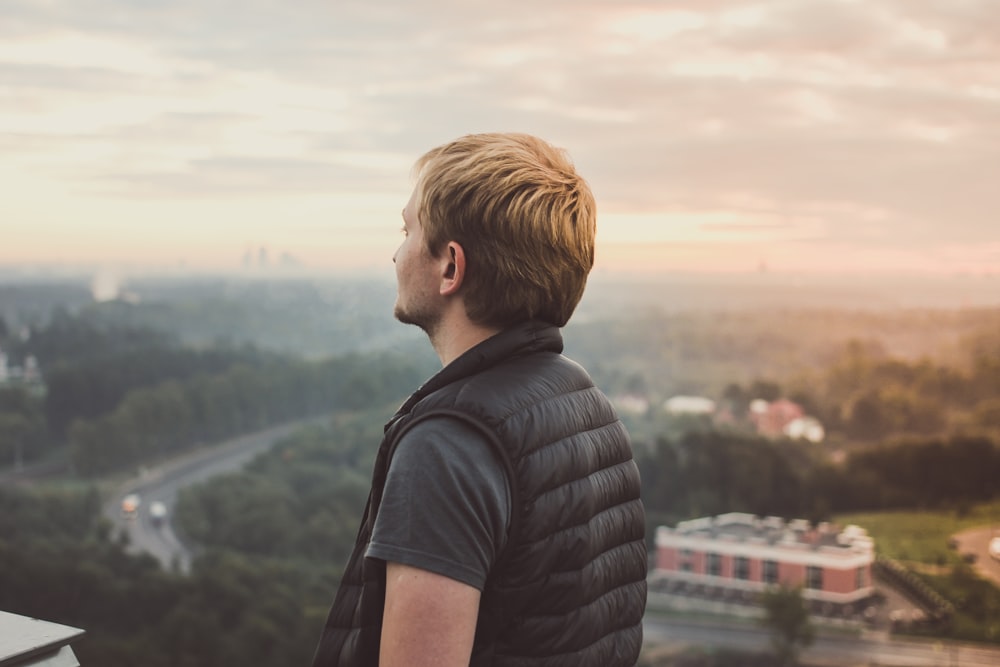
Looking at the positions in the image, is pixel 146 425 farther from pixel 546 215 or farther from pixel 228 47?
pixel 546 215

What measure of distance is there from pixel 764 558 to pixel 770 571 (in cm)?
19

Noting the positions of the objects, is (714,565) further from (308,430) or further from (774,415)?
(308,430)

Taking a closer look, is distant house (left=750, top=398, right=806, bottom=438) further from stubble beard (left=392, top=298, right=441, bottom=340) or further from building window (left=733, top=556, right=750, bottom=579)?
stubble beard (left=392, top=298, right=441, bottom=340)

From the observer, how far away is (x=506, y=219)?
0.93m

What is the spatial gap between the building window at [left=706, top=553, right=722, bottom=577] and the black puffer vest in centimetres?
1228

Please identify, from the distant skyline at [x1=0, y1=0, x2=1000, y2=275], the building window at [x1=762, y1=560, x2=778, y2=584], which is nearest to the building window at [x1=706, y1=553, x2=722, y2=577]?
the building window at [x1=762, y1=560, x2=778, y2=584]

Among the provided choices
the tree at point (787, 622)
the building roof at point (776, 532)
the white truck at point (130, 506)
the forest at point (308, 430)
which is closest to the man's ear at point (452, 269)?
the forest at point (308, 430)

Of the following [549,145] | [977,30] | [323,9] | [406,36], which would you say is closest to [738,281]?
[977,30]

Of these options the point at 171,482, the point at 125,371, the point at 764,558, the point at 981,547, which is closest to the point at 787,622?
the point at 764,558

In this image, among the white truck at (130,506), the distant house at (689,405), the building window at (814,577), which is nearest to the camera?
the building window at (814,577)

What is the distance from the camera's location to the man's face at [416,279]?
0.98m

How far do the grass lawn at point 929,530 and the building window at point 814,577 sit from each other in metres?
0.78

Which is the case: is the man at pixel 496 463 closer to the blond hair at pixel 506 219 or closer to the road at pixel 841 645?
the blond hair at pixel 506 219

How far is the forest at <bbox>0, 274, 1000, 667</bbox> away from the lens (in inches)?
506
